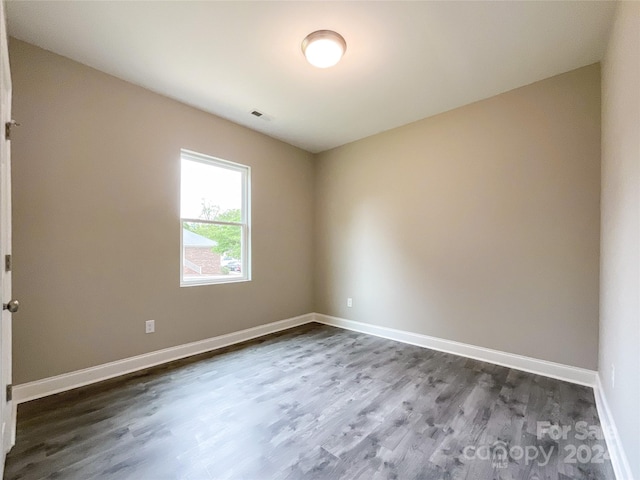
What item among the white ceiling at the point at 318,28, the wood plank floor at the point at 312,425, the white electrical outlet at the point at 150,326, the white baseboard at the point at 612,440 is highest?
the white ceiling at the point at 318,28

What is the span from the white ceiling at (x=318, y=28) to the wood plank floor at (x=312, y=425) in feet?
9.05

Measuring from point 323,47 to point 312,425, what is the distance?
2.70 meters

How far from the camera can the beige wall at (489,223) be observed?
251cm

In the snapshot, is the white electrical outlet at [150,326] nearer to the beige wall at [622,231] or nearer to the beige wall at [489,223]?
the beige wall at [489,223]

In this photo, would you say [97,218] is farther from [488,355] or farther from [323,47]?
[488,355]

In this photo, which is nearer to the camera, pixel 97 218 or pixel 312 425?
pixel 312 425

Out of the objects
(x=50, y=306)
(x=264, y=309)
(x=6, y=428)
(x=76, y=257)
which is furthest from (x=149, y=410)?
(x=264, y=309)

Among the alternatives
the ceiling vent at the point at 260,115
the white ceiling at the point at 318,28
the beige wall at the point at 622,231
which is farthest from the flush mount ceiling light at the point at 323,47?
the beige wall at the point at 622,231

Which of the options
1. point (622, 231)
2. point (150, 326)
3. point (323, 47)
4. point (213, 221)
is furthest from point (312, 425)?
point (323, 47)

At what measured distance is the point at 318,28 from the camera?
207cm

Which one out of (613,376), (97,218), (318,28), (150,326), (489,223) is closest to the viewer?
(613,376)

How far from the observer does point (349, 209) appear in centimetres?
423

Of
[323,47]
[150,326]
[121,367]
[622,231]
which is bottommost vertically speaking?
[121,367]

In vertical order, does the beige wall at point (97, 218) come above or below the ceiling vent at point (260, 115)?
below
